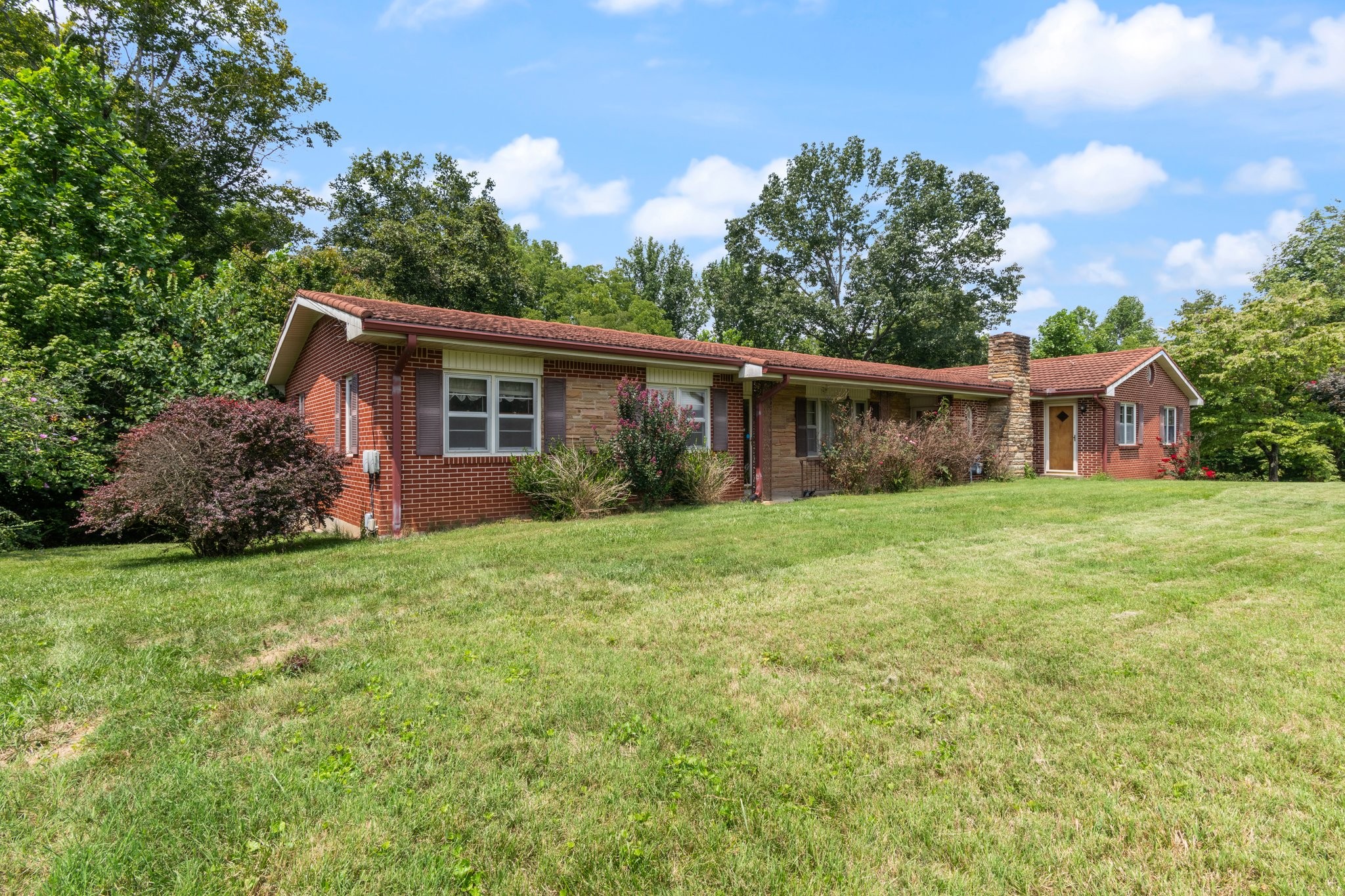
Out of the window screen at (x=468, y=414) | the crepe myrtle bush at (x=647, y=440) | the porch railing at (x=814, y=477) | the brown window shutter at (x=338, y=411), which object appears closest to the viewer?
the window screen at (x=468, y=414)

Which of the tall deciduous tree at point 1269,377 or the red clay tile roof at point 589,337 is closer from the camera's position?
the red clay tile roof at point 589,337

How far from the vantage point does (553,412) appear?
11.3 m

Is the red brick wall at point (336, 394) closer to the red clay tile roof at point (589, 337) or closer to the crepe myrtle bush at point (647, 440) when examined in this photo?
the red clay tile roof at point (589, 337)

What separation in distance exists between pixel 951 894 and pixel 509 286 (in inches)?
1055

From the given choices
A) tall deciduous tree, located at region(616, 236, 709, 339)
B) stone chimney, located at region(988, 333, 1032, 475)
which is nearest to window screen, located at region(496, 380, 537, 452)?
stone chimney, located at region(988, 333, 1032, 475)

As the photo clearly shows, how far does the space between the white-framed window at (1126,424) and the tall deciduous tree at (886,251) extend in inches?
505

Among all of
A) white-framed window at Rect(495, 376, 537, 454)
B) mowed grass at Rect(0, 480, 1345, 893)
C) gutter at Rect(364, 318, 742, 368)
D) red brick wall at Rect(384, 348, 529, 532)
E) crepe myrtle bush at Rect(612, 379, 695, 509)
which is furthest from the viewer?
crepe myrtle bush at Rect(612, 379, 695, 509)

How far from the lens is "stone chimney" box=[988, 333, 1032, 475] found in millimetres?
18906

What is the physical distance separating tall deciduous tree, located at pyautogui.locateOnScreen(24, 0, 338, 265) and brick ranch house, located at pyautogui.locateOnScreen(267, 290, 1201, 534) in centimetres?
1051

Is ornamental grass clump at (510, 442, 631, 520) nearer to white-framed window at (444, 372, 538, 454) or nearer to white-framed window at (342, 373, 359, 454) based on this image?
white-framed window at (444, 372, 538, 454)

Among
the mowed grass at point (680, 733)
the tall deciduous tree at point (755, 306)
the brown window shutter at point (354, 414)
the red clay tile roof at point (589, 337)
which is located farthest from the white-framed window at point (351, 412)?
the tall deciduous tree at point (755, 306)

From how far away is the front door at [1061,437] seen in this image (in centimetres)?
2062

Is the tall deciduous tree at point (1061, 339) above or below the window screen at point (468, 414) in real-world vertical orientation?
above

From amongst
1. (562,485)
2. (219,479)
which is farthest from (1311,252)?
(219,479)
